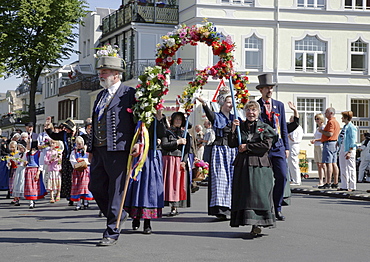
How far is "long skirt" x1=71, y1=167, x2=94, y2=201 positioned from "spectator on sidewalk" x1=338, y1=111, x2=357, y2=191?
690 centimetres

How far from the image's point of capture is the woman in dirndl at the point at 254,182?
32.5ft

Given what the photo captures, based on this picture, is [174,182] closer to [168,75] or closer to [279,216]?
[279,216]

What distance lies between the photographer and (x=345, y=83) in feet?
126

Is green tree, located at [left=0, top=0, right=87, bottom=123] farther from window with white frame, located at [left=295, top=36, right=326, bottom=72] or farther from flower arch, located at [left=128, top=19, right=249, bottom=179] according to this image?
flower arch, located at [left=128, top=19, right=249, bottom=179]

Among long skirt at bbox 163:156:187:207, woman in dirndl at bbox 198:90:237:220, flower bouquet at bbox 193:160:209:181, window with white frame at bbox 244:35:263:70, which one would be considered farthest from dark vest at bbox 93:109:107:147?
window with white frame at bbox 244:35:263:70

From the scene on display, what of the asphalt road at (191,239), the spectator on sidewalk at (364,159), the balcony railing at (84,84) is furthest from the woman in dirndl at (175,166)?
the balcony railing at (84,84)

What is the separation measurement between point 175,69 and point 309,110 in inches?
299

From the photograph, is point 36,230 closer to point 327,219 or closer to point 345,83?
point 327,219

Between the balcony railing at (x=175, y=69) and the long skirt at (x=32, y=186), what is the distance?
19517 millimetres

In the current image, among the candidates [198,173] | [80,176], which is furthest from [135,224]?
[80,176]

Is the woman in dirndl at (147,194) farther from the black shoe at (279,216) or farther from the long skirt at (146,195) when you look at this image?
the black shoe at (279,216)

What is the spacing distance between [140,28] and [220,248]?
112 feet

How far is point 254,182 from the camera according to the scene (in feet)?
32.7

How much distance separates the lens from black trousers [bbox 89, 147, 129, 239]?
9.19 meters
